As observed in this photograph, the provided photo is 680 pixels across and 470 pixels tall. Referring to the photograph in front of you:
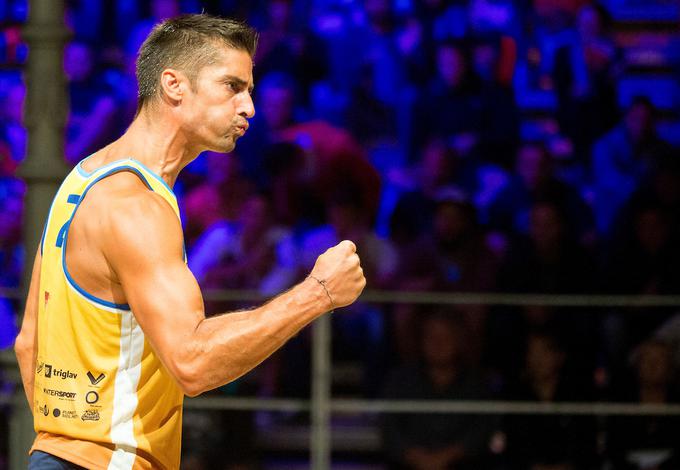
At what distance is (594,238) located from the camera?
20.4ft

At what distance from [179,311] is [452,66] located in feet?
15.5

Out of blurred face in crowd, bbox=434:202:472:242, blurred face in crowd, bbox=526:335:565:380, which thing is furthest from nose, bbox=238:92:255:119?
blurred face in crowd, bbox=434:202:472:242

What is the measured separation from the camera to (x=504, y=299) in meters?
5.37

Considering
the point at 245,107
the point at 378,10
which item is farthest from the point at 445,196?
the point at 245,107

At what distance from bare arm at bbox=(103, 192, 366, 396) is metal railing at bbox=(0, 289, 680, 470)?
2812 millimetres

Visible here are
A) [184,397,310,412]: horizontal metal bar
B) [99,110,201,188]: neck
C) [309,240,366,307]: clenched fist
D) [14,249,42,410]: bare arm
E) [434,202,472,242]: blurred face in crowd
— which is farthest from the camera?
[434,202,472,242]: blurred face in crowd

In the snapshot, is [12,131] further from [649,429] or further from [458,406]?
[649,429]

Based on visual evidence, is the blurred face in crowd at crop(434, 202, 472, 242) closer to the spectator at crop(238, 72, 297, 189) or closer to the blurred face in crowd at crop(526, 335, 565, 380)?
the blurred face in crowd at crop(526, 335, 565, 380)

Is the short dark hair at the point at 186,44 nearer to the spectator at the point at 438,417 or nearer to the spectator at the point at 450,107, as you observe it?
the spectator at the point at 438,417

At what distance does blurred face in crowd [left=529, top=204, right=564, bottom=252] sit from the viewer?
5.78 m

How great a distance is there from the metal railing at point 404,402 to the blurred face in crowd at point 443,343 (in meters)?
0.12

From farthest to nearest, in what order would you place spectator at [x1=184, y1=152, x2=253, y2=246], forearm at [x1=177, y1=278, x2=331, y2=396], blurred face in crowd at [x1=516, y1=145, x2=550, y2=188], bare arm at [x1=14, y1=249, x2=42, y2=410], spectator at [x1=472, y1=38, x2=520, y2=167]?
1. spectator at [x1=472, y1=38, x2=520, y2=167]
2. spectator at [x1=184, y1=152, x2=253, y2=246]
3. blurred face in crowd at [x1=516, y1=145, x2=550, y2=188]
4. bare arm at [x1=14, y1=249, x2=42, y2=410]
5. forearm at [x1=177, y1=278, x2=331, y2=396]

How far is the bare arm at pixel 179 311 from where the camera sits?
228 cm

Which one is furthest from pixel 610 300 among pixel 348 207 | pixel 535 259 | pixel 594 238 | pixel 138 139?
pixel 138 139
